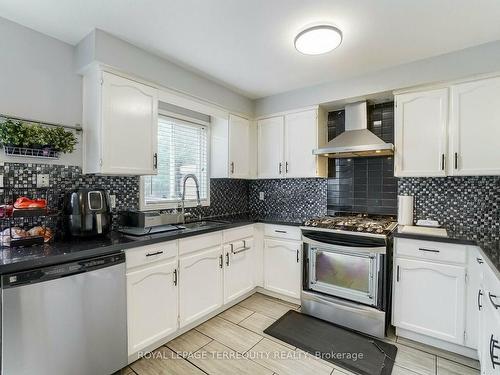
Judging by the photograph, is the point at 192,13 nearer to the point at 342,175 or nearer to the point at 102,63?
the point at 102,63

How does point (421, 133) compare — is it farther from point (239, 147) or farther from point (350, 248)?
point (239, 147)

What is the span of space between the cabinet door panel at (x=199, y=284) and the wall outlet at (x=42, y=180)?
1149 millimetres

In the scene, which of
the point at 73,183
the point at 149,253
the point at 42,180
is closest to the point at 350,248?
the point at 149,253

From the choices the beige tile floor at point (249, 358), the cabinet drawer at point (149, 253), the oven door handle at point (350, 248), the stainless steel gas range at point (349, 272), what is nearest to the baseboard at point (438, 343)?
the beige tile floor at point (249, 358)

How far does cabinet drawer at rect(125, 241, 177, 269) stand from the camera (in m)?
1.78

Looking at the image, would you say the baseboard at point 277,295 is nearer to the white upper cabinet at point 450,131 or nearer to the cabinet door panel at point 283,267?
the cabinet door panel at point 283,267

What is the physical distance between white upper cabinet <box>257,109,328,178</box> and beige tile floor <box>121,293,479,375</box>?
1721mm

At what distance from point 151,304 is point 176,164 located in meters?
1.55

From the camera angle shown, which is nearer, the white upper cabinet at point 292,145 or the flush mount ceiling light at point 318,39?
the flush mount ceiling light at point 318,39

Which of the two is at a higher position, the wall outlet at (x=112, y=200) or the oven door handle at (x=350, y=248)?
the wall outlet at (x=112, y=200)

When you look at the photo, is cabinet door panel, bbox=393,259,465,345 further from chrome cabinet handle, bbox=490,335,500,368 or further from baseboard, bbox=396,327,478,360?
chrome cabinet handle, bbox=490,335,500,368

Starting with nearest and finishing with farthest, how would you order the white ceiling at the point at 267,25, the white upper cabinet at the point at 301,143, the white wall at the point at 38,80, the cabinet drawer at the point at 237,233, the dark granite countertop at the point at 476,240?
the dark granite countertop at the point at 476,240 < the white ceiling at the point at 267,25 < the white wall at the point at 38,80 < the cabinet drawer at the point at 237,233 < the white upper cabinet at the point at 301,143

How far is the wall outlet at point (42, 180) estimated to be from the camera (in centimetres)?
183

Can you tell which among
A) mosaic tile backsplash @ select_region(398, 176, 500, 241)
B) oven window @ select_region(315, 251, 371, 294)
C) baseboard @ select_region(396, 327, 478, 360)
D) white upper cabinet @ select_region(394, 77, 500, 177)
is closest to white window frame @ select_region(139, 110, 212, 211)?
oven window @ select_region(315, 251, 371, 294)
